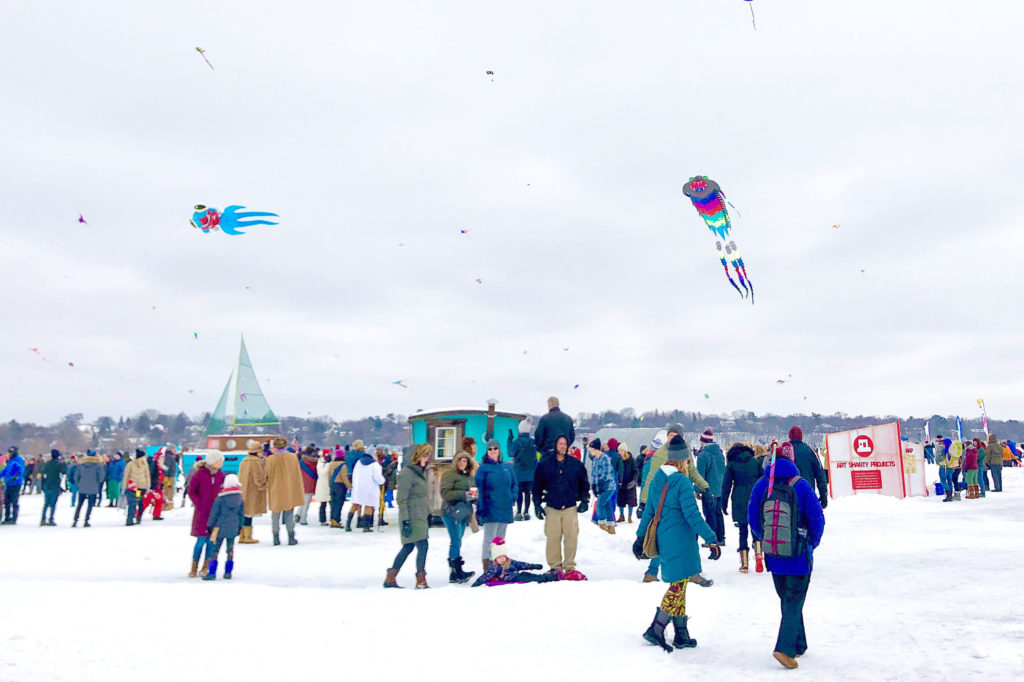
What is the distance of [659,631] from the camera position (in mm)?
6234

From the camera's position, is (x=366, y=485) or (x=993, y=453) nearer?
(x=366, y=485)

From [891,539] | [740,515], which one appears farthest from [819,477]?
[891,539]

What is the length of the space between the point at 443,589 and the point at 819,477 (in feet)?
17.4

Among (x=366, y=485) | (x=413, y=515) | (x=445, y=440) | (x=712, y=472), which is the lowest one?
(x=413, y=515)

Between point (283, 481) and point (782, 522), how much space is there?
994 centimetres

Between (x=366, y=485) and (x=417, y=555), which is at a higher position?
(x=366, y=485)

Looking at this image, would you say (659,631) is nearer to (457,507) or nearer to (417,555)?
(417,555)

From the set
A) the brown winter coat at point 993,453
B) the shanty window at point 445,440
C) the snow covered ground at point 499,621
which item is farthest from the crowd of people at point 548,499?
the brown winter coat at point 993,453

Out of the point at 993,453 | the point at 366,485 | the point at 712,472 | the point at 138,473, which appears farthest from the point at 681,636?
the point at 993,453

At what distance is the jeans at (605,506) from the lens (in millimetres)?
13953

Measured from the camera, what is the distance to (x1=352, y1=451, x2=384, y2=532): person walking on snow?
14688mm

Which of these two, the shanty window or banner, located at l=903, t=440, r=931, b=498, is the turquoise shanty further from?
banner, located at l=903, t=440, r=931, b=498

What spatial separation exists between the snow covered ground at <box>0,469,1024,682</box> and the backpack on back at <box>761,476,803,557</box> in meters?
0.91

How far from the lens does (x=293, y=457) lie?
13.4 metres
